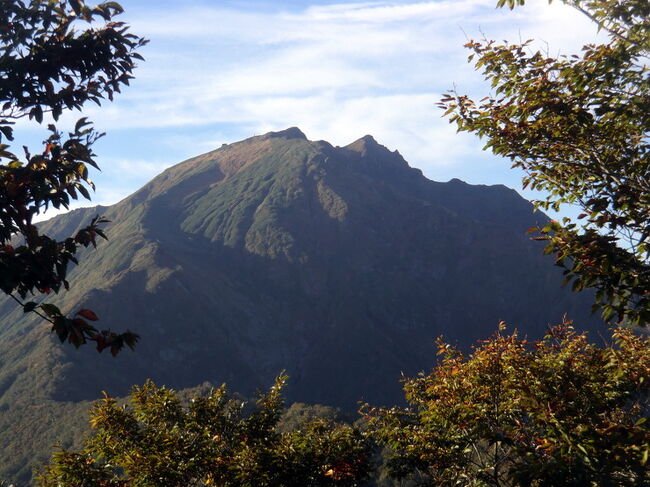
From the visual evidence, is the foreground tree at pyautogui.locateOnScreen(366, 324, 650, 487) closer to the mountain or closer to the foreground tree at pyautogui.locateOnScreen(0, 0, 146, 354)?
the foreground tree at pyautogui.locateOnScreen(0, 0, 146, 354)

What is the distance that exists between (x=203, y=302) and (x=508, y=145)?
157 m

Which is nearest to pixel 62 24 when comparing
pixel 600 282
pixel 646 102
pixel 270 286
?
pixel 600 282

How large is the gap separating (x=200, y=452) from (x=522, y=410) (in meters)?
5.52

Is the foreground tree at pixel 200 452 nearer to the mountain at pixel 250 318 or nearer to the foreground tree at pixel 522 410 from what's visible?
the foreground tree at pixel 522 410

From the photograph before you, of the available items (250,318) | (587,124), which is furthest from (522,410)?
(250,318)

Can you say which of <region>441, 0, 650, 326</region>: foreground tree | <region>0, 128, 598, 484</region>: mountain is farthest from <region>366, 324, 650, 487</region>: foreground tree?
<region>0, 128, 598, 484</region>: mountain

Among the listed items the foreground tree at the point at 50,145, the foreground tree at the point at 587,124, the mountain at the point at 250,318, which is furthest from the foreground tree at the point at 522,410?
the mountain at the point at 250,318

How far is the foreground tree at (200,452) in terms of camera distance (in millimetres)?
9398

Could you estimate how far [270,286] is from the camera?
182375 millimetres

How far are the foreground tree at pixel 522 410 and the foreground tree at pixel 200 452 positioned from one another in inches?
58.5

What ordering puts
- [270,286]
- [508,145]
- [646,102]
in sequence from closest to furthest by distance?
1. [646,102]
2. [508,145]
3. [270,286]

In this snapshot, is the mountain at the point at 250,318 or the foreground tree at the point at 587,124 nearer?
the foreground tree at the point at 587,124

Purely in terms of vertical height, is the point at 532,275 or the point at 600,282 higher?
the point at 532,275

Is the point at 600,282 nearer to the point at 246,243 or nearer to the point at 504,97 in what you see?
the point at 504,97
